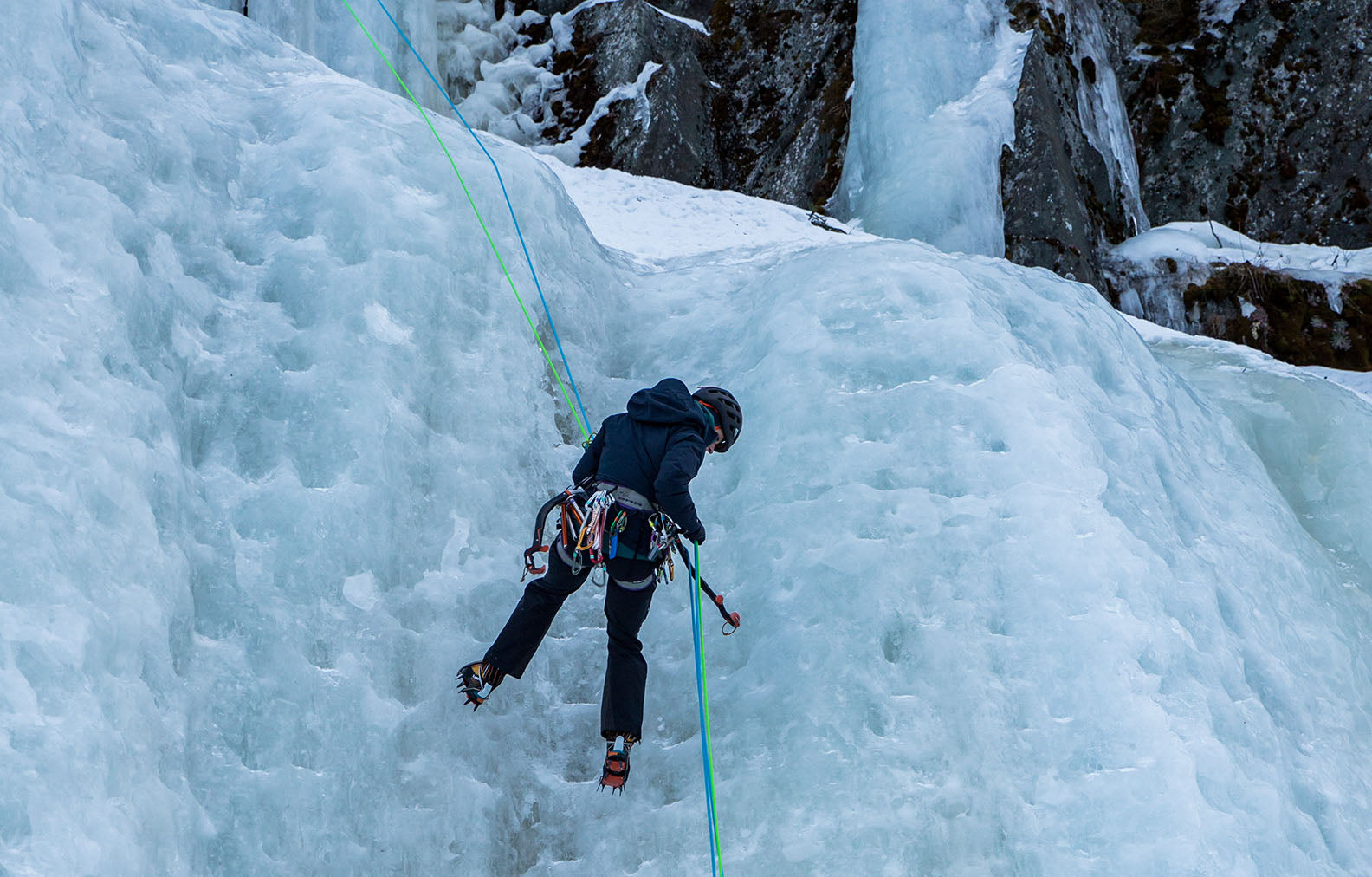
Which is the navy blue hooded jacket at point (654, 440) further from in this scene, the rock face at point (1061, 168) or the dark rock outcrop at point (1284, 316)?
the dark rock outcrop at point (1284, 316)

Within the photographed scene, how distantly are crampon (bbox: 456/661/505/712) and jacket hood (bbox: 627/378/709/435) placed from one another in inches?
44.9

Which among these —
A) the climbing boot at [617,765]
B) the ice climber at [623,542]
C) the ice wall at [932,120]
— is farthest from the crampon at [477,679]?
the ice wall at [932,120]

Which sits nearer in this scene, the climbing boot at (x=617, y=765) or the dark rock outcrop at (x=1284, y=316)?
the climbing boot at (x=617, y=765)

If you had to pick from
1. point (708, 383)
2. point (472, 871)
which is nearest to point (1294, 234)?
point (708, 383)

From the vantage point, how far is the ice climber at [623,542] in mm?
3994

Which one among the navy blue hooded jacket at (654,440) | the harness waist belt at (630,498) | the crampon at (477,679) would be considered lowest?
the crampon at (477,679)

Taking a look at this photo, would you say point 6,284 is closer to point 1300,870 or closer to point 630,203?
point 1300,870

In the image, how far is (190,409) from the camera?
4.22 metres

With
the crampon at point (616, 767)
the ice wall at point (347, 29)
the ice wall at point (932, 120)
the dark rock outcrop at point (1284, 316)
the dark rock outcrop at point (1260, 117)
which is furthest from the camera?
the dark rock outcrop at point (1260, 117)

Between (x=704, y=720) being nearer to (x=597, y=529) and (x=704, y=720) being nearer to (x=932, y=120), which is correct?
(x=597, y=529)

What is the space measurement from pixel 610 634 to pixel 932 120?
8.86 metres

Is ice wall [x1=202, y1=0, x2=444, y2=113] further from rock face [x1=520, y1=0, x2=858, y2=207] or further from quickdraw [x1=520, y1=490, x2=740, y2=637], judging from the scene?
quickdraw [x1=520, y1=490, x2=740, y2=637]

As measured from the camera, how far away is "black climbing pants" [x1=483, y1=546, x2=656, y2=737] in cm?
401

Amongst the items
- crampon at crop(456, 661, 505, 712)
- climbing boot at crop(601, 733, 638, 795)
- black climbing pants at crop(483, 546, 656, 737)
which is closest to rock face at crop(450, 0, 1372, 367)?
black climbing pants at crop(483, 546, 656, 737)
